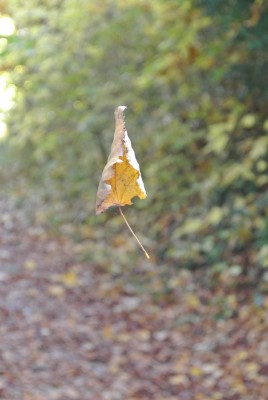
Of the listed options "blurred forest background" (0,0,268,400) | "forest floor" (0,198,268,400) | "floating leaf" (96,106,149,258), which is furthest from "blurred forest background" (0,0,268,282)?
"floating leaf" (96,106,149,258)

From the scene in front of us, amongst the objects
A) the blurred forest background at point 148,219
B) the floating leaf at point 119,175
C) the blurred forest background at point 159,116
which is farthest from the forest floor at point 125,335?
the floating leaf at point 119,175

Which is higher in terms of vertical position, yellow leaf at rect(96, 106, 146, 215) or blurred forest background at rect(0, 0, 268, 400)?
blurred forest background at rect(0, 0, 268, 400)

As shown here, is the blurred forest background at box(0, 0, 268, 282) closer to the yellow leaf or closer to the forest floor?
the forest floor

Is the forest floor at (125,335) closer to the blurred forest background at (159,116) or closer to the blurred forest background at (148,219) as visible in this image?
the blurred forest background at (148,219)

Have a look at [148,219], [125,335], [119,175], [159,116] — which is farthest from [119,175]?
[148,219]

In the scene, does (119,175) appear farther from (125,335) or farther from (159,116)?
(159,116)

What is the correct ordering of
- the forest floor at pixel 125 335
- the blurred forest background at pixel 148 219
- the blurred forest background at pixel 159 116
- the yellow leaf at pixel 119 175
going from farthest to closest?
the blurred forest background at pixel 159 116 < the blurred forest background at pixel 148 219 < the forest floor at pixel 125 335 < the yellow leaf at pixel 119 175

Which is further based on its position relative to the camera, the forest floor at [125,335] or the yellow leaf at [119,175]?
the forest floor at [125,335]
